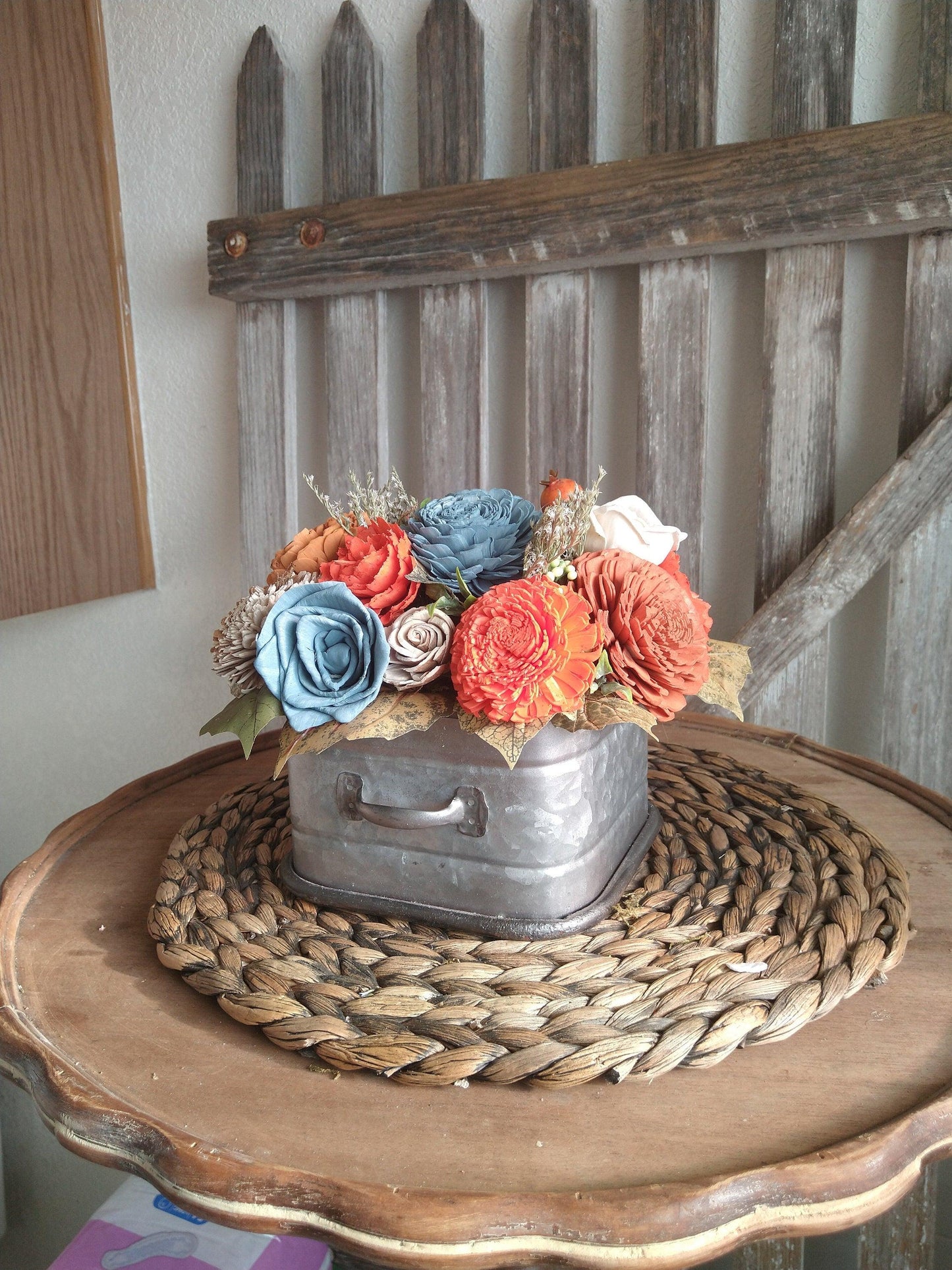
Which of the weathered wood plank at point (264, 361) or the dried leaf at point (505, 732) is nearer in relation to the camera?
the dried leaf at point (505, 732)

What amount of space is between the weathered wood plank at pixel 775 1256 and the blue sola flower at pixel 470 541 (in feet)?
3.41

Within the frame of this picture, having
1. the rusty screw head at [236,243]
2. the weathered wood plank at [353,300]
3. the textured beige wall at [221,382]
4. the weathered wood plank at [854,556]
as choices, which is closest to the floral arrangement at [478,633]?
the weathered wood plank at [854,556]

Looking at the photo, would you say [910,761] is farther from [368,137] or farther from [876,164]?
[368,137]

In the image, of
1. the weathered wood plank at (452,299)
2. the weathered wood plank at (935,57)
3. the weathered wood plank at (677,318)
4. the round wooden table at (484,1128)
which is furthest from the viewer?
the weathered wood plank at (452,299)

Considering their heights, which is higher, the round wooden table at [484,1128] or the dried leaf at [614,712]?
the dried leaf at [614,712]

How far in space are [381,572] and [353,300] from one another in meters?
0.80

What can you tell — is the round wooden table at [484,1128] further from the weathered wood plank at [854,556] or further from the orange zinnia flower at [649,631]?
the weathered wood plank at [854,556]

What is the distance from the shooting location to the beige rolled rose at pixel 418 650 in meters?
0.56

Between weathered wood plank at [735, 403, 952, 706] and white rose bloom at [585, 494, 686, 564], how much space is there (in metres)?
0.49

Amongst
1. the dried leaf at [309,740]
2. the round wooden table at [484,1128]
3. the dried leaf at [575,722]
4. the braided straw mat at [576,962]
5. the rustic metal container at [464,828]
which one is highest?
the dried leaf at [575,722]

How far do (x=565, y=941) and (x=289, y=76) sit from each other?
123 cm

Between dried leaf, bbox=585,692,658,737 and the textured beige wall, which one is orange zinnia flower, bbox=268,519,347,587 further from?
the textured beige wall

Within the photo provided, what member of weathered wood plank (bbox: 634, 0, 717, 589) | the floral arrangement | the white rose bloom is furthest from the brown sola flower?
weathered wood plank (bbox: 634, 0, 717, 589)

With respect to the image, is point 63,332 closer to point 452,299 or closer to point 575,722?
point 452,299
